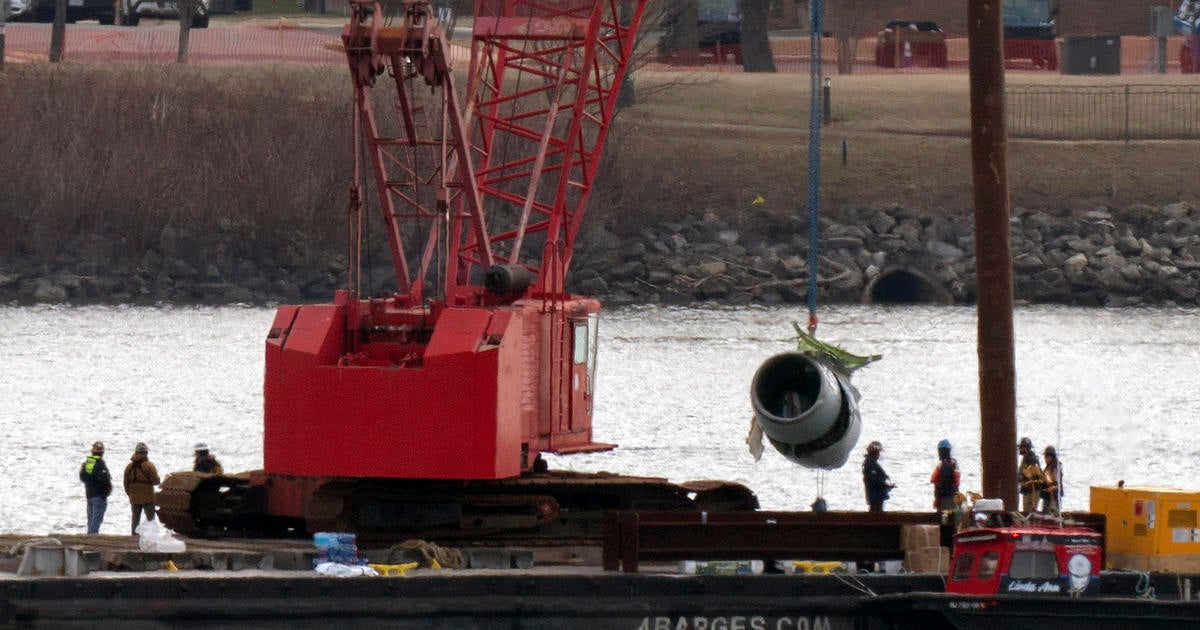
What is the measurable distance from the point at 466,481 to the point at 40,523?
14599 millimetres

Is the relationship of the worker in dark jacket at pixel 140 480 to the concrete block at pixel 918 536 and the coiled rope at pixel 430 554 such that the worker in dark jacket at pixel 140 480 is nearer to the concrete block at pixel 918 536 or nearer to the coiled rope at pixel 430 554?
the coiled rope at pixel 430 554

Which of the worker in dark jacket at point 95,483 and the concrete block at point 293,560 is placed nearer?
the concrete block at point 293,560

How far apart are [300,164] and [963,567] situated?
221ft

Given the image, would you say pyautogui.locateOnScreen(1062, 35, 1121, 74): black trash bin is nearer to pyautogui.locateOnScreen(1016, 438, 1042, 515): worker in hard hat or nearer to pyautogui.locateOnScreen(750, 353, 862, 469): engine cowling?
pyautogui.locateOnScreen(1016, 438, 1042, 515): worker in hard hat

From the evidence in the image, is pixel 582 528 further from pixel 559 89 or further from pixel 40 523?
pixel 40 523

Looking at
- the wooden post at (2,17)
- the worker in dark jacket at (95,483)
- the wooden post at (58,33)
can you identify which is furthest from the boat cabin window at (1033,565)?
the wooden post at (58,33)

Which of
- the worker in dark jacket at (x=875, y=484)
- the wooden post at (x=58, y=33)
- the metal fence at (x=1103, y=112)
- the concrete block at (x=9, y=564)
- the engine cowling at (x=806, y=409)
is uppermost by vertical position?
the wooden post at (x=58, y=33)

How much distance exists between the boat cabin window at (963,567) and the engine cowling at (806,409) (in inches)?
143

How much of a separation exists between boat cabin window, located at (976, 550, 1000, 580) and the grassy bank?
210ft

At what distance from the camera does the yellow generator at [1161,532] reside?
22.0 m

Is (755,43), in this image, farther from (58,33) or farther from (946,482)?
(946,482)

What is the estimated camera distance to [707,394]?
58.8 m

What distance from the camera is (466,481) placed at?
24.3 meters

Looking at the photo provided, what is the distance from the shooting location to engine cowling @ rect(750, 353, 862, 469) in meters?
24.6
